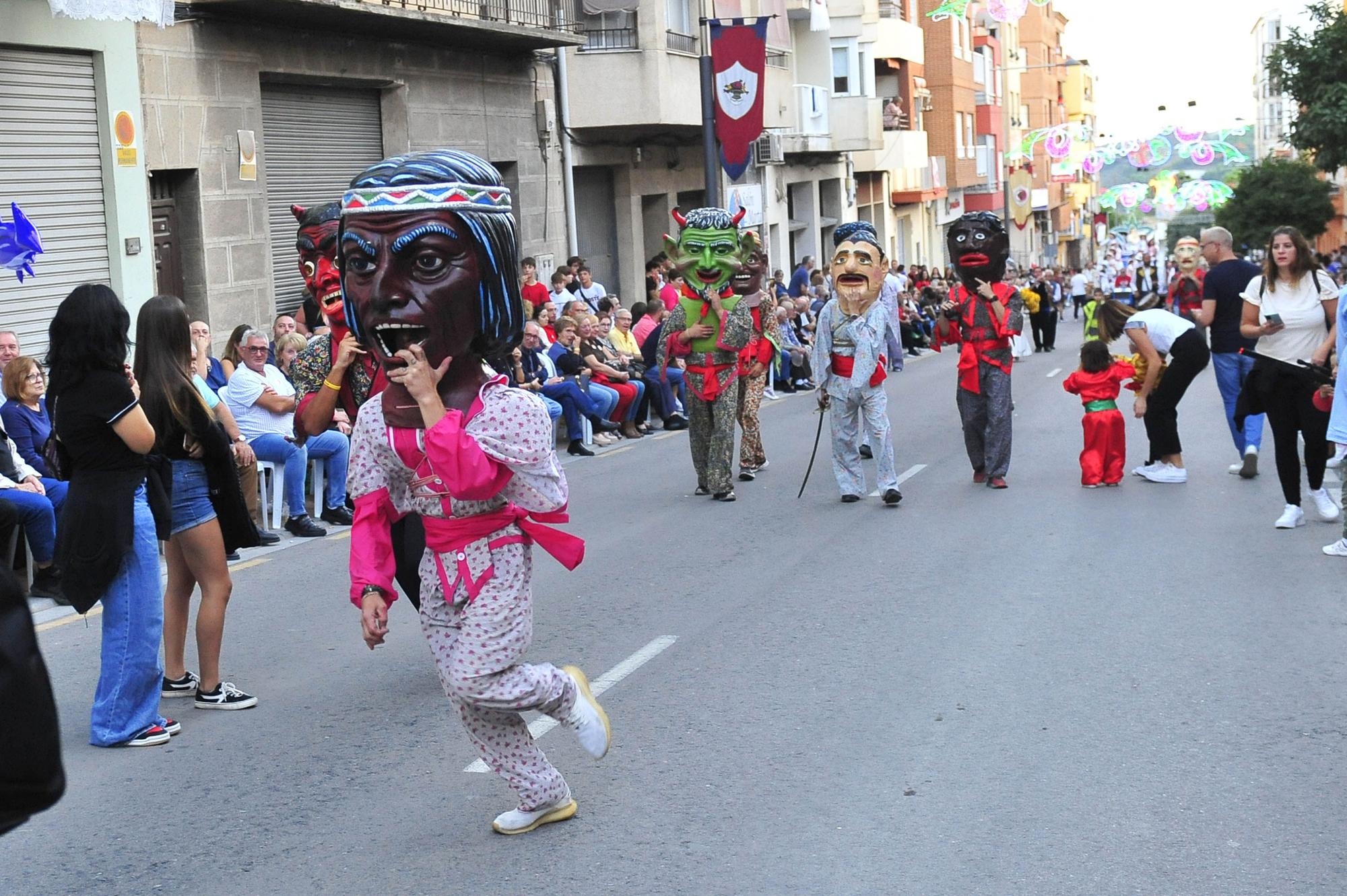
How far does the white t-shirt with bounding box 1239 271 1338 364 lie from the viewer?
1034cm

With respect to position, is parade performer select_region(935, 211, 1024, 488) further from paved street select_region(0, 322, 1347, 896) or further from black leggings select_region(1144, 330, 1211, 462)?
paved street select_region(0, 322, 1347, 896)

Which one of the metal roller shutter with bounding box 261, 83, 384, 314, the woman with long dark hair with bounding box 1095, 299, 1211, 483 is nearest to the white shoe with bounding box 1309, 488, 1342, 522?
the woman with long dark hair with bounding box 1095, 299, 1211, 483

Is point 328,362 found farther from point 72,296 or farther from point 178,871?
point 178,871

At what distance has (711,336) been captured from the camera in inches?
485

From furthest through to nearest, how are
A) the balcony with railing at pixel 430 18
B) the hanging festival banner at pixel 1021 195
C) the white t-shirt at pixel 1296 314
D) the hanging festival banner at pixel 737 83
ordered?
the hanging festival banner at pixel 1021 195
the hanging festival banner at pixel 737 83
the balcony with railing at pixel 430 18
the white t-shirt at pixel 1296 314

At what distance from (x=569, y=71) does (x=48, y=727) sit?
23.6 meters

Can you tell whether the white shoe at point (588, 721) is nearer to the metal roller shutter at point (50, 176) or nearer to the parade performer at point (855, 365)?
the parade performer at point (855, 365)

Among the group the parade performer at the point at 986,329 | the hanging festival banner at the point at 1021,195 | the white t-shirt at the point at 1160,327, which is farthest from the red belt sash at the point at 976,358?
the hanging festival banner at the point at 1021,195

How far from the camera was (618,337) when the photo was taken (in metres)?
18.6

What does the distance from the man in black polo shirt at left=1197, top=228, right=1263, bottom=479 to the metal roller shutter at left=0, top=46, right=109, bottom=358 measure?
9.90 metres

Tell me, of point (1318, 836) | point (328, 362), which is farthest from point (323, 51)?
point (1318, 836)

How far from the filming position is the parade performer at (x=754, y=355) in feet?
41.9

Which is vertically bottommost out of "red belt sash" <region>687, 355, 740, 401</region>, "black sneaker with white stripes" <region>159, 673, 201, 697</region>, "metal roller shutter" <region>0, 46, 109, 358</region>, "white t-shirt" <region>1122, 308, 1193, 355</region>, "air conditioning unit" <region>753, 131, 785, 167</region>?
"black sneaker with white stripes" <region>159, 673, 201, 697</region>

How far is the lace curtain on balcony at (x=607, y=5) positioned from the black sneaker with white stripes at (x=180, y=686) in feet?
63.8
